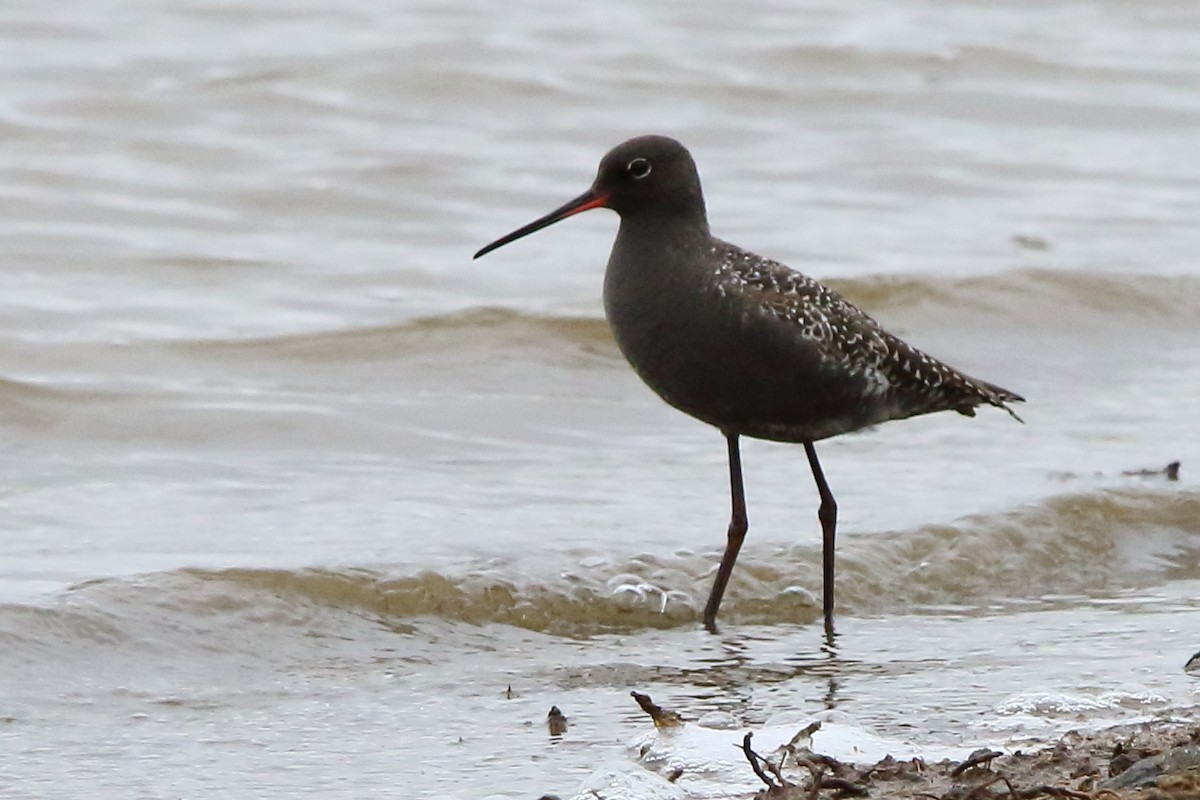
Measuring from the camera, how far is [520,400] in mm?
11914

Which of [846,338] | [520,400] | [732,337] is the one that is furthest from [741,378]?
[520,400]

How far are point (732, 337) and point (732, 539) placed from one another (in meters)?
1.03

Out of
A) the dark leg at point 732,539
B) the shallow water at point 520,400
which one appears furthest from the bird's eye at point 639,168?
the shallow water at point 520,400

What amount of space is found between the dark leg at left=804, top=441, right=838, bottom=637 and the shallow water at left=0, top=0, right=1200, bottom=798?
0.15m

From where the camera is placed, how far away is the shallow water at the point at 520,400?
24.0 feet

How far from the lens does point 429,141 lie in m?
17.5

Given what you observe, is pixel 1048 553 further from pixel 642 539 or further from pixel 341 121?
pixel 341 121

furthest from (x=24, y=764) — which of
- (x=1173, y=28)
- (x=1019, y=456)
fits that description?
(x=1173, y=28)

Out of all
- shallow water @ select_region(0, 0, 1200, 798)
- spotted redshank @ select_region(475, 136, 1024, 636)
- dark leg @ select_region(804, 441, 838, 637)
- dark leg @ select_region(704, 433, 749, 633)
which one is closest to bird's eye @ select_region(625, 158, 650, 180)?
spotted redshank @ select_region(475, 136, 1024, 636)

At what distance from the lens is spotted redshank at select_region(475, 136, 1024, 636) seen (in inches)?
311

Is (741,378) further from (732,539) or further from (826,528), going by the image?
(826,528)

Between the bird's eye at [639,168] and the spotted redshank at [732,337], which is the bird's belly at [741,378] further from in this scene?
the bird's eye at [639,168]

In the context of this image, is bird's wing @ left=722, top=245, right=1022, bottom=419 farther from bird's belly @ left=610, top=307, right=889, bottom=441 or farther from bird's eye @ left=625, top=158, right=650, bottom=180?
bird's eye @ left=625, top=158, right=650, bottom=180

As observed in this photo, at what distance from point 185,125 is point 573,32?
184 inches
